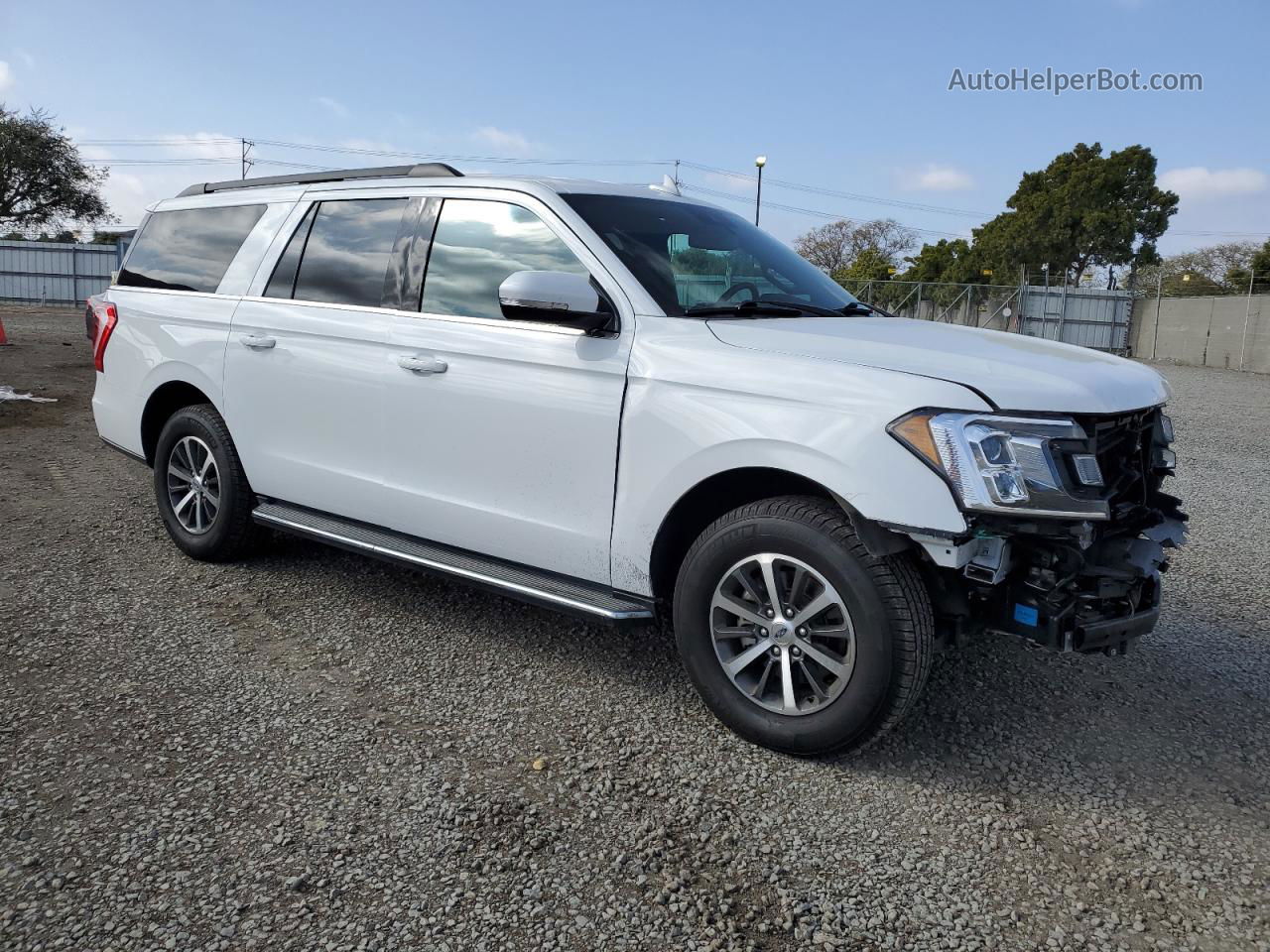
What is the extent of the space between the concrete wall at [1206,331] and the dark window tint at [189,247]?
27.8 meters

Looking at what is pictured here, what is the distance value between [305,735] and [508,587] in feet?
2.82

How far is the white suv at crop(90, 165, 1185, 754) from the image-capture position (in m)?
2.89

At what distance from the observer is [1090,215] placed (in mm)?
46312

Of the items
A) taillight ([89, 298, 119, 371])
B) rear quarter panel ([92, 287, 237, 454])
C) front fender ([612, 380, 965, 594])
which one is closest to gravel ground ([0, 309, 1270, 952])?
front fender ([612, 380, 965, 594])

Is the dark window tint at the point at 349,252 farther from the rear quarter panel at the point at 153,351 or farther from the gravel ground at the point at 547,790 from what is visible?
the gravel ground at the point at 547,790

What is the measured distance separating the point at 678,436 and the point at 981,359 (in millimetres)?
994

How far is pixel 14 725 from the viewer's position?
10.9 feet

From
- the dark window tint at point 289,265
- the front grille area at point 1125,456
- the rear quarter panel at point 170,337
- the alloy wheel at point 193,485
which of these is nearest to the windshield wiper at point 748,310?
the front grille area at point 1125,456

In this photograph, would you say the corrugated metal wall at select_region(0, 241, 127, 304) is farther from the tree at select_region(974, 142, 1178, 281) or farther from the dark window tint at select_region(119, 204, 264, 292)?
the tree at select_region(974, 142, 1178, 281)

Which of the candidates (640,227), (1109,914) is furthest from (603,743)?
(640,227)

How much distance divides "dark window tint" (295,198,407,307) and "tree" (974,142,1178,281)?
48647mm

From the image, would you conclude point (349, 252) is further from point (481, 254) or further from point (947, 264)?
point (947, 264)

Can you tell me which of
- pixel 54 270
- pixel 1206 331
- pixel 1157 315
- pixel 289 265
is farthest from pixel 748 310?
pixel 54 270

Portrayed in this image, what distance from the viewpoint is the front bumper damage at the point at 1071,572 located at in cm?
285
